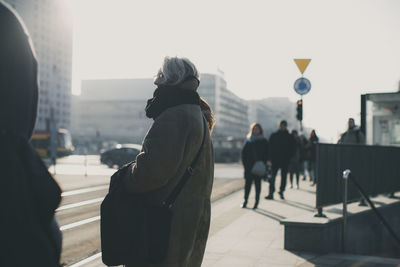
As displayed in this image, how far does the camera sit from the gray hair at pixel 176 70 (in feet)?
8.13

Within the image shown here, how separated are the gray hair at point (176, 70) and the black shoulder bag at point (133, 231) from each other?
0.67 metres

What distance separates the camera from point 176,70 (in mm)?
2482

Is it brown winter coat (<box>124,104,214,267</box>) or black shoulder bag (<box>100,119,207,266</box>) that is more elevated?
brown winter coat (<box>124,104,214,267</box>)

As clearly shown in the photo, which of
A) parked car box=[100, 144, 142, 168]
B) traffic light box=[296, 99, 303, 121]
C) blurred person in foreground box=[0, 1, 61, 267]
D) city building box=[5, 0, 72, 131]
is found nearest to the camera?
blurred person in foreground box=[0, 1, 61, 267]

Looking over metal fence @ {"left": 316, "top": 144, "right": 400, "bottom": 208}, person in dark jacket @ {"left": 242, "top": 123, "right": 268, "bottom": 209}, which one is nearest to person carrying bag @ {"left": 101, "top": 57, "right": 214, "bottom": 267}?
metal fence @ {"left": 316, "top": 144, "right": 400, "bottom": 208}

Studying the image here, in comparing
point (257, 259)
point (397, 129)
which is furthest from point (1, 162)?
point (397, 129)

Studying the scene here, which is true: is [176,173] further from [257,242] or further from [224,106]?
[224,106]

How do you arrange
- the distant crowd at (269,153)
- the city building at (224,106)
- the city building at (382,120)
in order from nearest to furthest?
1. the distant crowd at (269,153)
2. the city building at (382,120)
3. the city building at (224,106)

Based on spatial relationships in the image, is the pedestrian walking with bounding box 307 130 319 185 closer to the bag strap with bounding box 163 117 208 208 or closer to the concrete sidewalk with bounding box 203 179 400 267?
the concrete sidewalk with bounding box 203 179 400 267

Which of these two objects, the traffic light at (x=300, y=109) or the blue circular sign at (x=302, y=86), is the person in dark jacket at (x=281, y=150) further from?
the traffic light at (x=300, y=109)

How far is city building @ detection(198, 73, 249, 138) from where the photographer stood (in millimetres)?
115312

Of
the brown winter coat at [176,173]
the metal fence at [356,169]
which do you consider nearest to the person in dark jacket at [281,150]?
the metal fence at [356,169]

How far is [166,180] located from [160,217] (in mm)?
181

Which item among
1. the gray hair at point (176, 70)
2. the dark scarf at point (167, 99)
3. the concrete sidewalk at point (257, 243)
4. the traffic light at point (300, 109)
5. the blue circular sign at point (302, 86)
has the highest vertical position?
the blue circular sign at point (302, 86)
